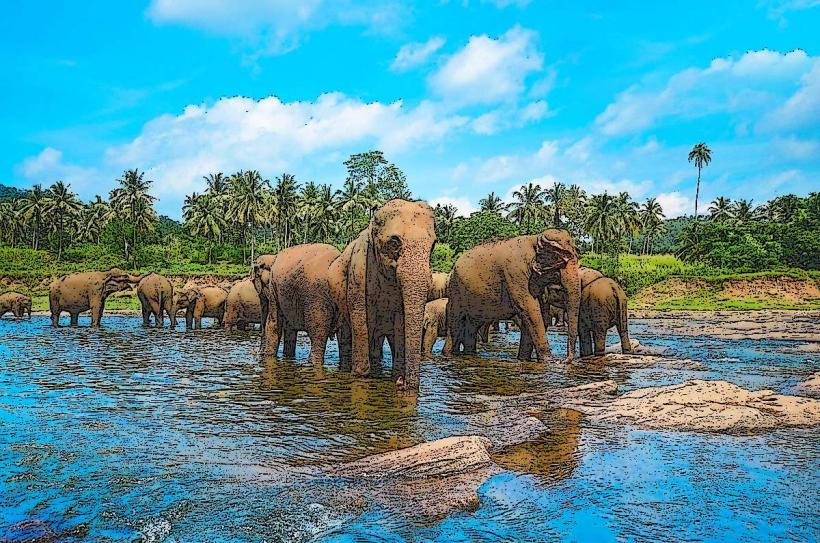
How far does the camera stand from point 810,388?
11.9m

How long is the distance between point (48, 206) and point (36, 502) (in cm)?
10915

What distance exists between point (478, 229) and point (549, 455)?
215 feet

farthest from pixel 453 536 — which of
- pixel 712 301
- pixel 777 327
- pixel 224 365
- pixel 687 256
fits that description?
pixel 687 256

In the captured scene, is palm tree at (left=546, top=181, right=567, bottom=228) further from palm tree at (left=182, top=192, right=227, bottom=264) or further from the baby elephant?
the baby elephant

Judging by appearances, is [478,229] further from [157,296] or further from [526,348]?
[526,348]

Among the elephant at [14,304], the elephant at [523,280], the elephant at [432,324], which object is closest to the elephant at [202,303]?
the elephant at [432,324]

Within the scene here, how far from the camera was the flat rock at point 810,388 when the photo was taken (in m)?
11.4

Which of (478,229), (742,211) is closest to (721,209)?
(742,211)

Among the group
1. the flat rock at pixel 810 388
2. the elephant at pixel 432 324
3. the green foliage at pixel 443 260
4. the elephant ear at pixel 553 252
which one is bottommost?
the flat rock at pixel 810 388

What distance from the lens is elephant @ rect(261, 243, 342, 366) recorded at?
1425 cm

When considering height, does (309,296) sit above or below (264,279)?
below

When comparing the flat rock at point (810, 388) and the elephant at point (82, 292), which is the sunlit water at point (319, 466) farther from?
the elephant at point (82, 292)

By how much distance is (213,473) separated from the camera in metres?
6.78

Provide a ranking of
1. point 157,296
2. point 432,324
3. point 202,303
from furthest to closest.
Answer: point 157,296 < point 202,303 < point 432,324
